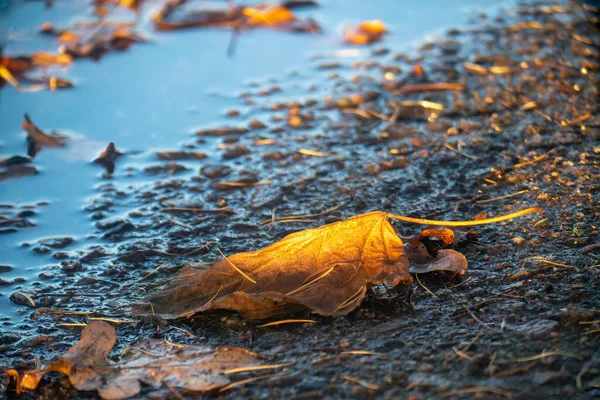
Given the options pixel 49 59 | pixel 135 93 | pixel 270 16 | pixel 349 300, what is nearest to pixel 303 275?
pixel 349 300

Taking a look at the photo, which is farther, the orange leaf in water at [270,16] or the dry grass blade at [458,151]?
the orange leaf in water at [270,16]

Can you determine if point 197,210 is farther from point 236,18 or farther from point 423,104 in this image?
point 236,18

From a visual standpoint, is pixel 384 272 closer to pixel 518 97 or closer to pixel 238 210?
Result: pixel 238 210

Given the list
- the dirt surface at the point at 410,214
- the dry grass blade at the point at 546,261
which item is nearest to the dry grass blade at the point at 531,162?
the dirt surface at the point at 410,214

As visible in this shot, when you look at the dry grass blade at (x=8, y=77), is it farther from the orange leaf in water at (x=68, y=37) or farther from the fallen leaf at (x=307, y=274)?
the fallen leaf at (x=307, y=274)

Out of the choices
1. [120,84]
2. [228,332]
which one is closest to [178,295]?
[228,332]

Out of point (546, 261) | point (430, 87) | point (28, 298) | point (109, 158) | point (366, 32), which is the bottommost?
point (28, 298)
